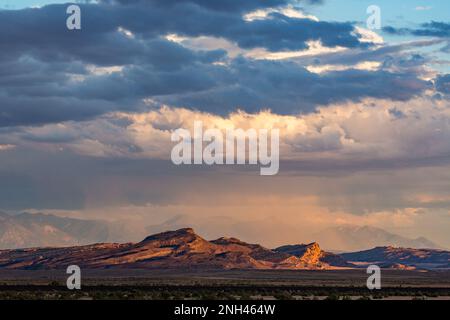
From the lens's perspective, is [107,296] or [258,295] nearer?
[107,296]
